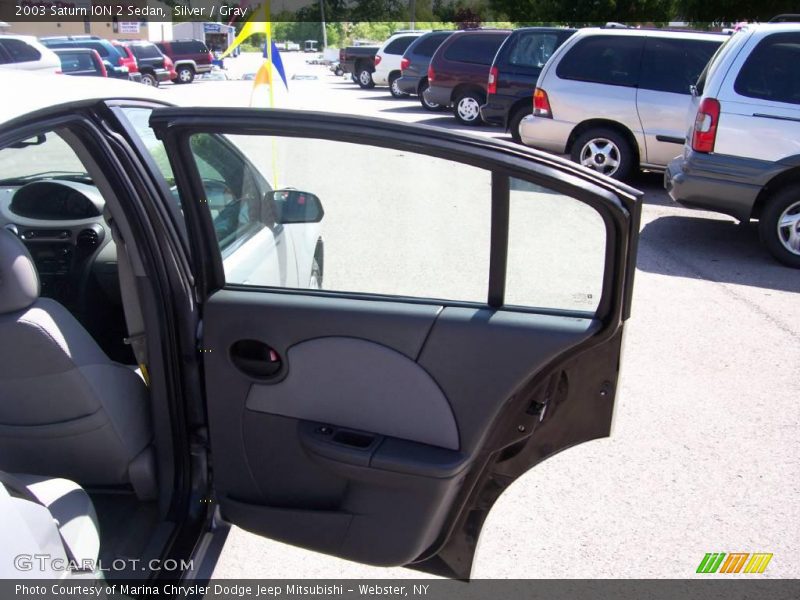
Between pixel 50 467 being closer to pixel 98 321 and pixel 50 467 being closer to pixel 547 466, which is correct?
pixel 98 321

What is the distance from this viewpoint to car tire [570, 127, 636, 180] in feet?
30.6

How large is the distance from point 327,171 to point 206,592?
1.57 metres

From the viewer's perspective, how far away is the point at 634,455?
3.80m

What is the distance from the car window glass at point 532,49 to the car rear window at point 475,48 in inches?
94.5

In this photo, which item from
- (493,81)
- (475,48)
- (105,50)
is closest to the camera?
(493,81)

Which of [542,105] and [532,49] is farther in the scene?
[532,49]

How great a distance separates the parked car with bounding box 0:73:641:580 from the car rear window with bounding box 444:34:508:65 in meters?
13.3

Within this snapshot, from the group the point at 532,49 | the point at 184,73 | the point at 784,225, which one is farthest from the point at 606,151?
the point at 184,73

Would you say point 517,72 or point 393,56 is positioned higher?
point 393,56

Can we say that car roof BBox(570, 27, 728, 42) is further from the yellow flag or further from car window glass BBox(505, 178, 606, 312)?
car window glass BBox(505, 178, 606, 312)

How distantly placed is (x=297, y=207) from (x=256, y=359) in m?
0.54

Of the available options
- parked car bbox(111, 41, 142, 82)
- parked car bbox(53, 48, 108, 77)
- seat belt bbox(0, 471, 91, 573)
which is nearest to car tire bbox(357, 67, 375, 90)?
parked car bbox(111, 41, 142, 82)

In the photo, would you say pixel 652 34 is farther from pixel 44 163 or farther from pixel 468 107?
pixel 44 163
